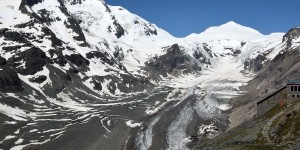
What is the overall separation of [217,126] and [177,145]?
32.1 m

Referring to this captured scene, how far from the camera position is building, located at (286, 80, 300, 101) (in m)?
126

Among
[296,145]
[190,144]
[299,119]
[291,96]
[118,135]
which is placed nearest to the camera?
[296,145]

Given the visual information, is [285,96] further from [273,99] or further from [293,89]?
[273,99]

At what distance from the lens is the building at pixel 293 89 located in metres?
126

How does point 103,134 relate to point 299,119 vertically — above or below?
below

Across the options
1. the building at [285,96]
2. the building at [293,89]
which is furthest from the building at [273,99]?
the building at [293,89]

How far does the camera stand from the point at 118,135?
650 ft

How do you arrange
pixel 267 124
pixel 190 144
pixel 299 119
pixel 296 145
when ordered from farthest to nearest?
1. pixel 190 144
2. pixel 267 124
3. pixel 299 119
4. pixel 296 145

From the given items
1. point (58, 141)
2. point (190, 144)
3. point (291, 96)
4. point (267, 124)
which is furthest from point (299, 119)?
point (58, 141)

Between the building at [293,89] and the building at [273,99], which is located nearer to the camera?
the building at [293,89]

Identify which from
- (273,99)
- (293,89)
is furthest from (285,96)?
(273,99)

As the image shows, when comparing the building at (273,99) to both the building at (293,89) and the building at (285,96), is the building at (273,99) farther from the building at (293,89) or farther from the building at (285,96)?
the building at (293,89)

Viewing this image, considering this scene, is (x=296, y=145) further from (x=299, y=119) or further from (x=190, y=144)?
(x=190, y=144)

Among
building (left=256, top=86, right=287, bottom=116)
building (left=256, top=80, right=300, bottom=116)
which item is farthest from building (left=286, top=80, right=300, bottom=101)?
building (left=256, top=86, right=287, bottom=116)
